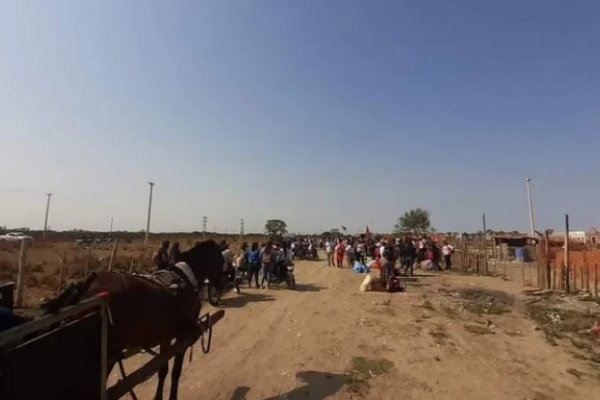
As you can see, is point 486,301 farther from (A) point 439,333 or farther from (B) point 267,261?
(B) point 267,261

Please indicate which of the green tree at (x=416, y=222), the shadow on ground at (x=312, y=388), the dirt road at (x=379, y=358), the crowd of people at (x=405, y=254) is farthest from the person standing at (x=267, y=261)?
the green tree at (x=416, y=222)

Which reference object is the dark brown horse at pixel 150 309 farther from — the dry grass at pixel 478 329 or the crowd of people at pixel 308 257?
the dry grass at pixel 478 329

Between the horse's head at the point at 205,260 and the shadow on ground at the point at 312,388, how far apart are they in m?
1.62

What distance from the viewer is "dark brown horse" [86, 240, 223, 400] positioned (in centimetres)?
406

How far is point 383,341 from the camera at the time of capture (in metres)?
8.61

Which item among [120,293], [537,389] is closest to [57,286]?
[120,293]

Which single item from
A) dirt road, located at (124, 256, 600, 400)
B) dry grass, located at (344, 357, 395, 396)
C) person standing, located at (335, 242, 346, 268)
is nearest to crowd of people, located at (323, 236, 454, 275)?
person standing, located at (335, 242, 346, 268)

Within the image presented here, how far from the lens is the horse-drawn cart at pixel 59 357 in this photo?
7.91ft

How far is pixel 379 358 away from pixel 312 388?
1810 mm

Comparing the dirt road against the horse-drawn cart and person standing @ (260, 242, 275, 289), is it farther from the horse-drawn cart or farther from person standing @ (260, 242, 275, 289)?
person standing @ (260, 242, 275, 289)

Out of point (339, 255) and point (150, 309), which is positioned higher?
point (339, 255)

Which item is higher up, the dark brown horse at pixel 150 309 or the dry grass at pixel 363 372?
the dark brown horse at pixel 150 309

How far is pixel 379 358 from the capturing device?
24.5 ft

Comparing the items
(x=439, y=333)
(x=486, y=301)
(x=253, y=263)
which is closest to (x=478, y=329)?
(x=439, y=333)
